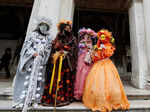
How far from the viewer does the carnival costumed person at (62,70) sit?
1.81m

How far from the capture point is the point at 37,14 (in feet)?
10.4

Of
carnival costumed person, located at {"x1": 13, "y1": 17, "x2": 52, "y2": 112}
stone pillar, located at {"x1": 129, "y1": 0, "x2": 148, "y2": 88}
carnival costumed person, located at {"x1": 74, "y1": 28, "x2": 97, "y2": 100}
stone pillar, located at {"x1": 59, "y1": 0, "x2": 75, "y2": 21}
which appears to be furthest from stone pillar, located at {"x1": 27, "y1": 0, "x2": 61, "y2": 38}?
stone pillar, located at {"x1": 129, "y1": 0, "x2": 148, "y2": 88}

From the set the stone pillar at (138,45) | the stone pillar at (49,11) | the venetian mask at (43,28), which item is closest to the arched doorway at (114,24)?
the stone pillar at (138,45)

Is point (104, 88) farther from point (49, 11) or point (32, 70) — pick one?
point (49, 11)

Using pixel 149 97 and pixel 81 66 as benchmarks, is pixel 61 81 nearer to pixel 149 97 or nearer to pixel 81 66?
pixel 81 66

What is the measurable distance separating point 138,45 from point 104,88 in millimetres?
3049

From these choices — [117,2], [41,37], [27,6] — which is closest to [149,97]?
[41,37]

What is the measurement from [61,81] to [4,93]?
1734 mm

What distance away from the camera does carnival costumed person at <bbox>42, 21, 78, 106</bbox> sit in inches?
71.4

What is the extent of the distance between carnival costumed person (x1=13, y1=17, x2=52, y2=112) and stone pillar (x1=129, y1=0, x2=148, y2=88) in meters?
3.60

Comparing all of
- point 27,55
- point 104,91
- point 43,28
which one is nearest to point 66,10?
point 43,28

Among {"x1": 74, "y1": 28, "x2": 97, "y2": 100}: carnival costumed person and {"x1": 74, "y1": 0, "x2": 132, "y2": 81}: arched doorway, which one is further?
{"x1": 74, "y1": 0, "x2": 132, "y2": 81}: arched doorway

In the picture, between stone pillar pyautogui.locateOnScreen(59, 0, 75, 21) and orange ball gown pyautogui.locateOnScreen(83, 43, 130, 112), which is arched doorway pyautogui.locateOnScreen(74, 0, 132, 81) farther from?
orange ball gown pyautogui.locateOnScreen(83, 43, 130, 112)

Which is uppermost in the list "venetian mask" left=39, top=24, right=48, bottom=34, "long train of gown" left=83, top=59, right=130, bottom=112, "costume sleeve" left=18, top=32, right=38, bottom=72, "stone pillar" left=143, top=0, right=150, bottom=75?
"stone pillar" left=143, top=0, right=150, bottom=75
